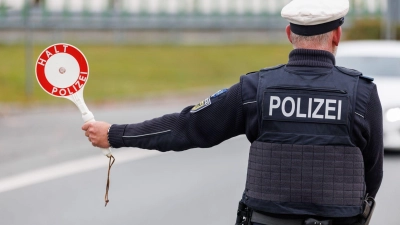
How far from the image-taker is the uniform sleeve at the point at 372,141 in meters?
3.48

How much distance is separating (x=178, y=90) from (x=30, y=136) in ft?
31.2

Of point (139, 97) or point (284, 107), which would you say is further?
point (139, 97)

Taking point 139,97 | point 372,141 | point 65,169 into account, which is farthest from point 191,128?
point 139,97

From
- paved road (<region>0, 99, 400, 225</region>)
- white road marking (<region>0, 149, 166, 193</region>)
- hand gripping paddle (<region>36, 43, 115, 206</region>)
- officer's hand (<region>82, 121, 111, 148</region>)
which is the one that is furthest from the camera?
white road marking (<region>0, 149, 166, 193</region>)

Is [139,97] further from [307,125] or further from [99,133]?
[307,125]

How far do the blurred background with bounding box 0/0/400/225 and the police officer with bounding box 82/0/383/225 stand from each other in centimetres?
441

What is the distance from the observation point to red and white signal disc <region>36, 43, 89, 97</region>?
156 inches

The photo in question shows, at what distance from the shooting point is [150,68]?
27734mm

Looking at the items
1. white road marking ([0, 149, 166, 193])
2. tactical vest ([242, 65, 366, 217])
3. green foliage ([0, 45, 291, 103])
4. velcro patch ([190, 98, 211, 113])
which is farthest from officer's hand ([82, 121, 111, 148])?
green foliage ([0, 45, 291, 103])

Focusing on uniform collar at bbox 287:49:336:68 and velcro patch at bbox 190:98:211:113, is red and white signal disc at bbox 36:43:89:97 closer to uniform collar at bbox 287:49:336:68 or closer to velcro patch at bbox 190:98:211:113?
velcro patch at bbox 190:98:211:113

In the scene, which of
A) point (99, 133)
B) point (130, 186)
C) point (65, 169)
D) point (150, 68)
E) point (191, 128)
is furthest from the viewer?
point (150, 68)

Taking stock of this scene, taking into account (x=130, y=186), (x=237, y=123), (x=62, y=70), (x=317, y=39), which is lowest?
(x=130, y=186)

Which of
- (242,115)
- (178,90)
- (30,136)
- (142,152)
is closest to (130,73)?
(178,90)

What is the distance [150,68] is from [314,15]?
24.4m
